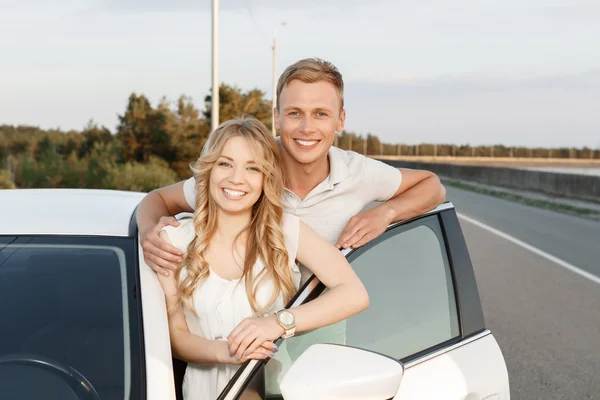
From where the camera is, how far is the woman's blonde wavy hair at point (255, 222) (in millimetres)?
2764

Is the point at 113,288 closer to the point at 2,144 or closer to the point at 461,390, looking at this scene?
the point at 461,390

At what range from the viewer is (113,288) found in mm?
2625

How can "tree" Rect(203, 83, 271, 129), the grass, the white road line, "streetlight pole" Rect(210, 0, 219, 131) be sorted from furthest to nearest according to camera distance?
"tree" Rect(203, 83, 271, 129) < "streetlight pole" Rect(210, 0, 219, 131) < the grass < the white road line

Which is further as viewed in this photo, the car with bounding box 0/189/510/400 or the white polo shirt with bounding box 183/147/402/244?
the white polo shirt with bounding box 183/147/402/244

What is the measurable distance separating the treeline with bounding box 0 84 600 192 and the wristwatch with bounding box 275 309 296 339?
24.5 meters

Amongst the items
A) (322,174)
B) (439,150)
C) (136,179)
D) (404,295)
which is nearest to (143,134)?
(136,179)

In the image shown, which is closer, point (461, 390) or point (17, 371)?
point (17, 371)

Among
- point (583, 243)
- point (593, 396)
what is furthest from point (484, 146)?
point (593, 396)

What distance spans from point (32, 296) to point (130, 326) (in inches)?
16.6

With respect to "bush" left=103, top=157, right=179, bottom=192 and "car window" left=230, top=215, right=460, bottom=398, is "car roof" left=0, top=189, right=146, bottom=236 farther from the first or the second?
"bush" left=103, top=157, right=179, bottom=192

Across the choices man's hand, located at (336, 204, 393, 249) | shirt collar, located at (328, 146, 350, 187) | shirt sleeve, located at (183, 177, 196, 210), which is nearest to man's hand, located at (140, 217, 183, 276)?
man's hand, located at (336, 204, 393, 249)

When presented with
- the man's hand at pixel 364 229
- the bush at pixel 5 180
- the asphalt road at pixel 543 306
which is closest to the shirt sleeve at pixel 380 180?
the man's hand at pixel 364 229

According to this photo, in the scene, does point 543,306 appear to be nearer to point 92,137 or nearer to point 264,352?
point 264,352

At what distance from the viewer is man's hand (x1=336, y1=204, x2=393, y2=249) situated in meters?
2.99
